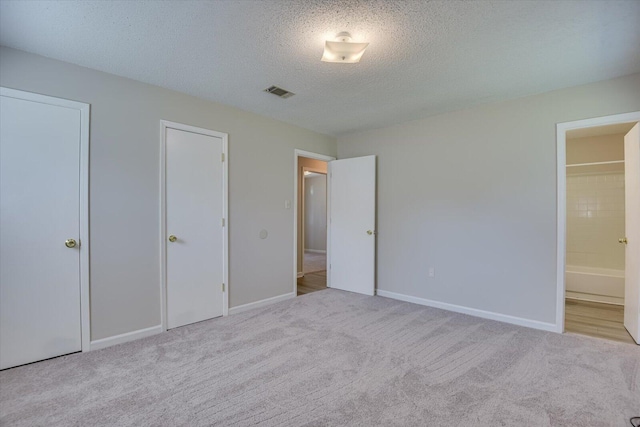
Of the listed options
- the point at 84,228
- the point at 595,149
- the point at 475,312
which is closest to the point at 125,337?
the point at 84,228

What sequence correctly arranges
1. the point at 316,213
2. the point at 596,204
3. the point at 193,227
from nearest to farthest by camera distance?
the point at 193,227, the point at 596,204, the point at 316,213

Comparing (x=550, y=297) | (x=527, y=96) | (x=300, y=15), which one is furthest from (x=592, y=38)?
(x=550, y=297)

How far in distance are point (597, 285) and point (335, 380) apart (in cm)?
417

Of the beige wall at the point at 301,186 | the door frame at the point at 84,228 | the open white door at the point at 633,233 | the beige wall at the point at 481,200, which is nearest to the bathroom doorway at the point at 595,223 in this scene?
the open white door at the point at 633,233

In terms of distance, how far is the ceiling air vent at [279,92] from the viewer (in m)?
3.04

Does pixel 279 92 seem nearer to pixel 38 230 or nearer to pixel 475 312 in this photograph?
pixel 38 230

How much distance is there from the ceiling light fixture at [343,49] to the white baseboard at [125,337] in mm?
3009

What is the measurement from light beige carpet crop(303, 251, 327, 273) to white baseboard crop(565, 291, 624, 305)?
4307 millimetres

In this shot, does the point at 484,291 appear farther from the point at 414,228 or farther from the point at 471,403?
the point at 471,403

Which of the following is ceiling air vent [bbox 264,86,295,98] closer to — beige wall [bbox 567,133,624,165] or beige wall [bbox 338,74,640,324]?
beige wall [bbox 338,74,640,324]

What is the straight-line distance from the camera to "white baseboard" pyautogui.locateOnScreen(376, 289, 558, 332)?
3.11m

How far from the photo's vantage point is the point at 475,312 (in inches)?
139

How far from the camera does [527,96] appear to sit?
319cm

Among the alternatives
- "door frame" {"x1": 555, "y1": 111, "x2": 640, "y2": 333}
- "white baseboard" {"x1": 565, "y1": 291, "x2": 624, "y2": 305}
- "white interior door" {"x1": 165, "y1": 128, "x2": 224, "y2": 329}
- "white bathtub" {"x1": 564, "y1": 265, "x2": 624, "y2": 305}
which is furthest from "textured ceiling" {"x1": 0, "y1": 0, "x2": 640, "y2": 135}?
"white baseboard" {"x1": 565, "y1": 291, "x2": 624, "y2": 305}
